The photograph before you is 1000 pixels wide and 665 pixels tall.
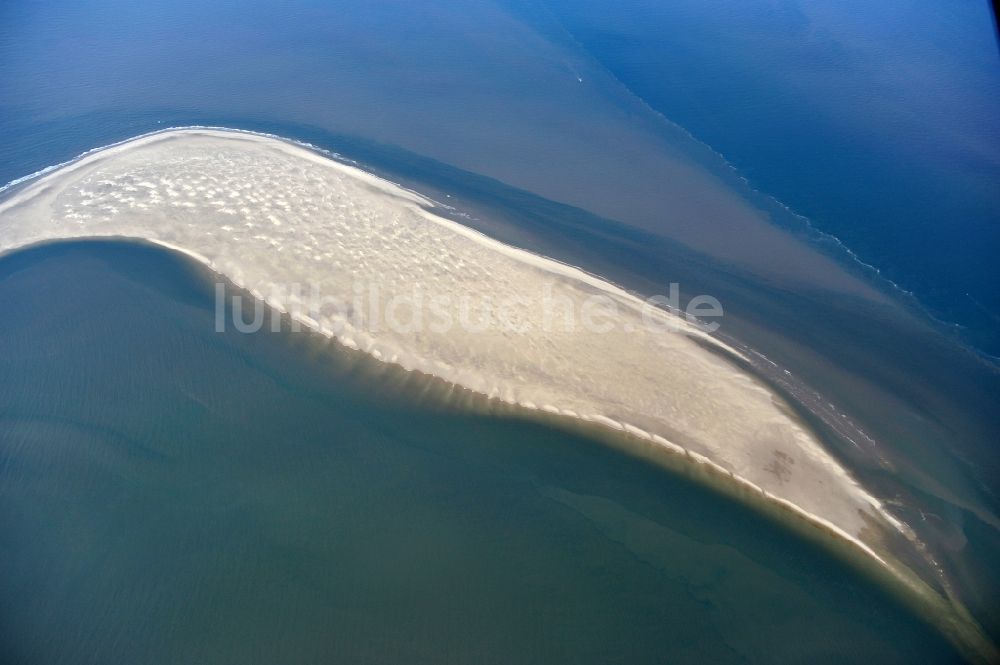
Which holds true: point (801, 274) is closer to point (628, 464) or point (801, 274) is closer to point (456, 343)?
point (628, 464)

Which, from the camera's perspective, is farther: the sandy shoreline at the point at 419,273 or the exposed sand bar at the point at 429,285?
the exposed sand bar at the point at 429,285

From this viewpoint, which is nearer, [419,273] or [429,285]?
[429,285]

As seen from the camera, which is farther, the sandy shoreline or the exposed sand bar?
the exposed sand bar

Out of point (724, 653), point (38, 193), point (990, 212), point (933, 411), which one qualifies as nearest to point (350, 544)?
point (724, 653)
